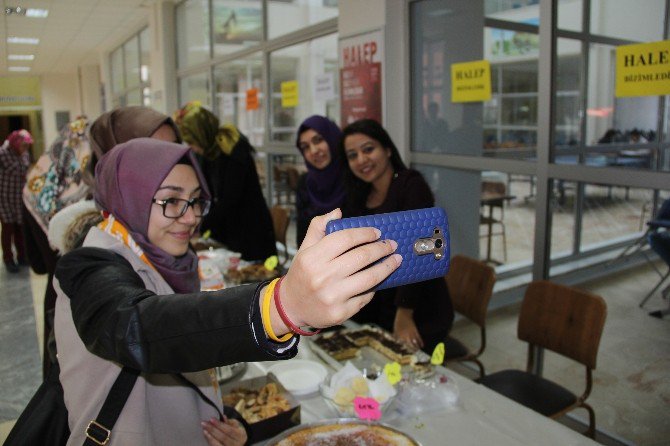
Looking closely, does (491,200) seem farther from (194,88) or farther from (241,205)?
(194,88)

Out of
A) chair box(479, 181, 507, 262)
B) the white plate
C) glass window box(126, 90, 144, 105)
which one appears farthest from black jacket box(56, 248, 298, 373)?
glass window box(126, 90, 144, 105)

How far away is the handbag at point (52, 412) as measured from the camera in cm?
90

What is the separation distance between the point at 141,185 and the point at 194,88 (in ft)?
21.2

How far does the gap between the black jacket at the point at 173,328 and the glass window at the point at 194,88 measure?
20.5ft

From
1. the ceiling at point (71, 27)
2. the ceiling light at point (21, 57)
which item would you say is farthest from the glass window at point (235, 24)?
the ceiling light at point (21, 57)

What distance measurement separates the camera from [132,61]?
33.0ft

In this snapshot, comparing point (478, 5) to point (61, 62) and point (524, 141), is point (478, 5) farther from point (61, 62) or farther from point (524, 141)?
point (61, 62)

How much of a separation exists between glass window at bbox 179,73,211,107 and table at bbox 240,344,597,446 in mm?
5910

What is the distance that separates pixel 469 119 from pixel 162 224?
2.40 meters

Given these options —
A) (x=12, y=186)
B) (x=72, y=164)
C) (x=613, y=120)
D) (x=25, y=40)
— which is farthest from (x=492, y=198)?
(x=25, y=40)

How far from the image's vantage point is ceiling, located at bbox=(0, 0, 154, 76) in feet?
20.9

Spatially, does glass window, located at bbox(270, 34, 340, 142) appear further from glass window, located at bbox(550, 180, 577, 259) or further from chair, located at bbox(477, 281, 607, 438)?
chair, located at bbox(477, 281, 607, 438)

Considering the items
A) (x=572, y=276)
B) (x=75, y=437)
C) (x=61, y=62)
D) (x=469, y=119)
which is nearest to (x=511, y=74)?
(x=469, y=119)

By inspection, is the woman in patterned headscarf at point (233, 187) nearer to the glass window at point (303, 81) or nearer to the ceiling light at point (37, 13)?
the glass window at point (303, 81)
